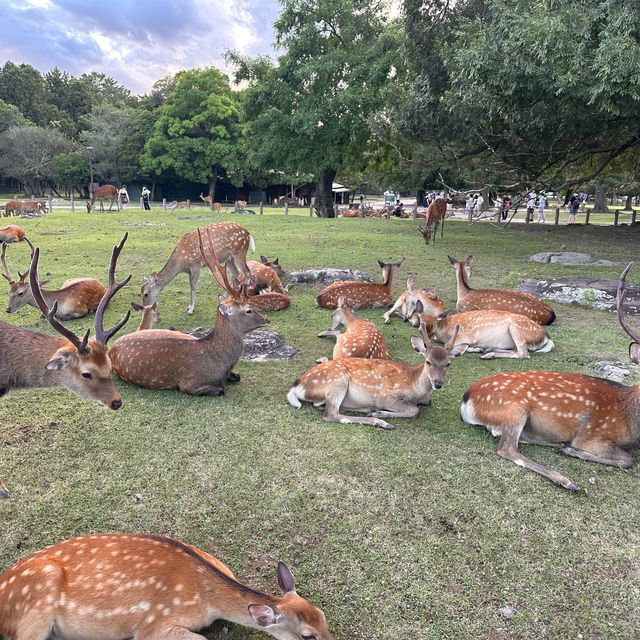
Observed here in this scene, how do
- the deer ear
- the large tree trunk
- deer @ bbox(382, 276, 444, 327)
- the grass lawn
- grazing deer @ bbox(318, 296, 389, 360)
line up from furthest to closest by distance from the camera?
the large tree trunk, deer @ bbox(382, 276, 444, 327), grazing deer @ bbox(318, 296, 389, 360), the grass lawn, the deer ear

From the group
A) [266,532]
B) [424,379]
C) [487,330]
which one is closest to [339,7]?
[487,330]

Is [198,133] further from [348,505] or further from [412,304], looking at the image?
[348,505]

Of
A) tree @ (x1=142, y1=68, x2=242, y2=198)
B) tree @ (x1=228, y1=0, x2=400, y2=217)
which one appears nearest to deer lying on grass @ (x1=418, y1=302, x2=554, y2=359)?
tree @ (x1=228, y1=0, x2=400, y2=217)

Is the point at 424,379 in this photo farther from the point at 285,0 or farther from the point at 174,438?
the point at 285,0

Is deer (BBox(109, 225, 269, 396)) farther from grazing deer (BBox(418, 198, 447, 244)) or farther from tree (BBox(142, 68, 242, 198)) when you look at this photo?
tree (BBox(142, 68, 242, 198))

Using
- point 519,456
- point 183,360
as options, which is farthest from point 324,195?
point 519,456

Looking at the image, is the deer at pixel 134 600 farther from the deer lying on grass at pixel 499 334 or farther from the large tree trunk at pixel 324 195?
the large tree trunk at pixel 324 195

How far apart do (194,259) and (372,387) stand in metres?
3.93

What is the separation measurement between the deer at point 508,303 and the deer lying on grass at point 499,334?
0.73m

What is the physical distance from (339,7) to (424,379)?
21.1 m

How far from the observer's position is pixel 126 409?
161 inches

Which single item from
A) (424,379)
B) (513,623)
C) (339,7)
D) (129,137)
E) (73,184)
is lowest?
(513,623)

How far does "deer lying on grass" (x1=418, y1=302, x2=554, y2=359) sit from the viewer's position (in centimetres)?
538

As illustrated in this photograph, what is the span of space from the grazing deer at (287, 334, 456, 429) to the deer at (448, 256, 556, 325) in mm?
2436
